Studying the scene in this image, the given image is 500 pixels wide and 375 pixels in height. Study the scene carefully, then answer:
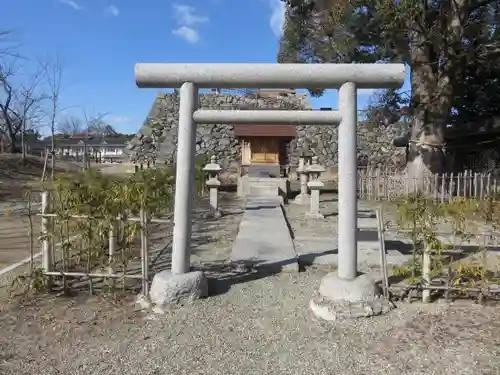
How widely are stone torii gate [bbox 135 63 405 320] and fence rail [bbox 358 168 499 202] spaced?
783 centimetres

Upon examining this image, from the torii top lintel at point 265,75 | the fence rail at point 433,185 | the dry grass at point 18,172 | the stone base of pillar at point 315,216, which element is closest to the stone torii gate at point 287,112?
the torii top lintel at point 265,75

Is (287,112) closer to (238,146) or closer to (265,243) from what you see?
(265,243)

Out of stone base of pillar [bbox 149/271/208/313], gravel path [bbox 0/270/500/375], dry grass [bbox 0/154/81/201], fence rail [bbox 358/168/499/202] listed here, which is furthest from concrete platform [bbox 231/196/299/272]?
dry grass [bbox 0/154/81/201]

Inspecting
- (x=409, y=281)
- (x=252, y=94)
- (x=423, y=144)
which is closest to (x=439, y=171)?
(x=423, y=144)

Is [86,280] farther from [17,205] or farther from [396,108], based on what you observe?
[396,108]

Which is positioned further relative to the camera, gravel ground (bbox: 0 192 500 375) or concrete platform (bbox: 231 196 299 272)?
concrete platform (bbox: 231 196 299 272)

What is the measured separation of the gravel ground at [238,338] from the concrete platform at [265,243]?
1.01 metres

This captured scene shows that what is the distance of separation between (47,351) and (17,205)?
10540 mm

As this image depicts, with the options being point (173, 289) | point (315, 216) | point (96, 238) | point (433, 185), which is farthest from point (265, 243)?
point (433, 185)

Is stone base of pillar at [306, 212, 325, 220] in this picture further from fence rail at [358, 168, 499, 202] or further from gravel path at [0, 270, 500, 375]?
gravel path at [0, 270, 500, 375]

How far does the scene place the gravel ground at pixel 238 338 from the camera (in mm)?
2803

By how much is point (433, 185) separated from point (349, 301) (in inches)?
408

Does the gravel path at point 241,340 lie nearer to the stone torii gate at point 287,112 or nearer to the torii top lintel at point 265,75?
the stone torii gate at point 287,112

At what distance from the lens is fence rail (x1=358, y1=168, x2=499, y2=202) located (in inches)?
478
